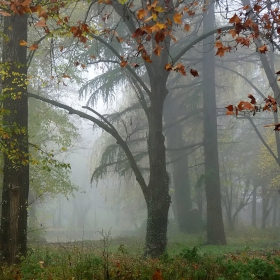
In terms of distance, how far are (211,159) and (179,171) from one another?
5.51 meters

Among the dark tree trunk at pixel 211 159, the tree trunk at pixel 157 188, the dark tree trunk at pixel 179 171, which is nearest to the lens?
the tree trunk at pixel 157 188

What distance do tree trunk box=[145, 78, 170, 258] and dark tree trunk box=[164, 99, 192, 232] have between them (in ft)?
36.0

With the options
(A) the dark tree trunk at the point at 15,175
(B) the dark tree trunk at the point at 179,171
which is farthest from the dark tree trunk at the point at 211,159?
(A) the dark tree trunk at the point at 15,175

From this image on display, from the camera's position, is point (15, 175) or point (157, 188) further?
point (157, 188)

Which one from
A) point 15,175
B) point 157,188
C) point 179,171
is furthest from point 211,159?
point 15,175

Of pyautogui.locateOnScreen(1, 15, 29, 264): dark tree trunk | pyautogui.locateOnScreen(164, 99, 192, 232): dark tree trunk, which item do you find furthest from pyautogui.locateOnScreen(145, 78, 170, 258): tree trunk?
pyautogui.locateOnScreen(164, 99, 192, 232): dark tree trunk

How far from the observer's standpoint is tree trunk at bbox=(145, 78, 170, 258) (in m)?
9.77

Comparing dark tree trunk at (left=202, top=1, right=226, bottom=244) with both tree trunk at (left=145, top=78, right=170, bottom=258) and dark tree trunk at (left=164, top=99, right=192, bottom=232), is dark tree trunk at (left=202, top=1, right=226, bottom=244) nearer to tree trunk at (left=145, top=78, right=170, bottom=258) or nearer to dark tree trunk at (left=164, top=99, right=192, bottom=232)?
dark tree trunk at (left=164, top=99, right=192, bottom=232)

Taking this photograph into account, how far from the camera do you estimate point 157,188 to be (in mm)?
9953

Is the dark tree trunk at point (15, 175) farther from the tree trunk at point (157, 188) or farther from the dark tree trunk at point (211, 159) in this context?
the dark tree trunk at point (211, 159)

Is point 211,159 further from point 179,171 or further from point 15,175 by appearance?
point 15,175

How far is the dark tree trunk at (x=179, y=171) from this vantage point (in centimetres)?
2145

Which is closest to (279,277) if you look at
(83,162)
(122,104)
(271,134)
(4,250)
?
(4,250)

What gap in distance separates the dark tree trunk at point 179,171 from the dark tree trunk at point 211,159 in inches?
157
